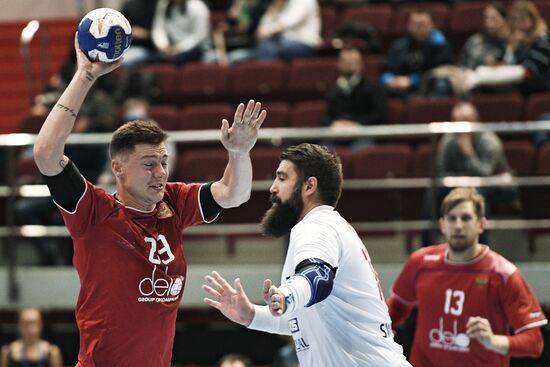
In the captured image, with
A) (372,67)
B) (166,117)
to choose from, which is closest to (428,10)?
(372,67)

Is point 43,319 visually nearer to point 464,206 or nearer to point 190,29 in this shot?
point 190,29

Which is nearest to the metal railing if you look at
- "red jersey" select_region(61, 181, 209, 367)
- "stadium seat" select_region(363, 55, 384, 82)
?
"stadium seat" select_region(363, 55, 384, 82)

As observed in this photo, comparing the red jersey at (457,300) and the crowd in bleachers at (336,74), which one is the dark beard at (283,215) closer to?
the red jersey at (457,300)

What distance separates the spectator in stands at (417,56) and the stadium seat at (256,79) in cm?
135

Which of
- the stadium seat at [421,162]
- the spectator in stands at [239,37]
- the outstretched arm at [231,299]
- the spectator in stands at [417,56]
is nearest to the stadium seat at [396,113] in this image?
the spectator in stands at [417,56]

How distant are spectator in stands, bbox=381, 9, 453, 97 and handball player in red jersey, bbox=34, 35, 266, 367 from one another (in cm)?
707

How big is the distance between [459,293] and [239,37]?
25.2 ft

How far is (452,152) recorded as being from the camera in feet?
33.4

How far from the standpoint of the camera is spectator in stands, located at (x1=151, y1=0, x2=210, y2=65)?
14086 mm

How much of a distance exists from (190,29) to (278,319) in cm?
888

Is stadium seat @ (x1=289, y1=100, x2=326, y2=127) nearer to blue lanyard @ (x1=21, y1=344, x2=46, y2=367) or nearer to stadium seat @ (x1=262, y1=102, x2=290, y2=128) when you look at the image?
stadium seat @ (x1=262, y1=102, x2=290, y2=128)

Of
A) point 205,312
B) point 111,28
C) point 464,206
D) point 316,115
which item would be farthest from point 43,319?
point 111,28

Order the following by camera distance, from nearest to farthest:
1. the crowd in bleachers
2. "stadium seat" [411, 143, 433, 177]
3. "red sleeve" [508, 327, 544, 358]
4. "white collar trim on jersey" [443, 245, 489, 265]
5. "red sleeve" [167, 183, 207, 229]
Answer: "red sleeve" [167, 183, 207, 229] < "red sleeve" [508, 327, 544, 358] < "white collar trim on jersey" [443, 245, 489, 265] < "stadium seat" [411, 143, 433, 177] < the crowd in bleachers

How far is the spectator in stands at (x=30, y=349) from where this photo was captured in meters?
10.8
